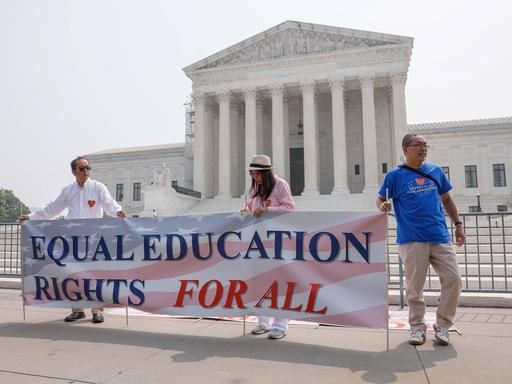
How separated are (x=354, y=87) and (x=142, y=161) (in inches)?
1121

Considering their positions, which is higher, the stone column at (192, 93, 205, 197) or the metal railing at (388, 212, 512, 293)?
the stone column at (192, 93, 205, 197)

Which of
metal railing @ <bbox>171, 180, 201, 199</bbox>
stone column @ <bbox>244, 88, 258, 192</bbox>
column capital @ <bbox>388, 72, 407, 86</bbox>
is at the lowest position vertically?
metal railing @ <bbox>171, 180, 201, 199</bbox>

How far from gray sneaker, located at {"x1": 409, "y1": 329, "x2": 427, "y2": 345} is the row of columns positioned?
88.6 ft

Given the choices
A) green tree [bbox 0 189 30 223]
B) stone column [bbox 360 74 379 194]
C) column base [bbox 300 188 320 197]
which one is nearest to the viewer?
stone column [bbox 360 74 379 194]

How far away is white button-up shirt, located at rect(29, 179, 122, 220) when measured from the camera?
252 inches

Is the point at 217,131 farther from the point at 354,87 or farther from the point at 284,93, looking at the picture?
the point at 354,87

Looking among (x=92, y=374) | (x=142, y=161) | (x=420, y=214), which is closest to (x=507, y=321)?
(x=420, y=214)

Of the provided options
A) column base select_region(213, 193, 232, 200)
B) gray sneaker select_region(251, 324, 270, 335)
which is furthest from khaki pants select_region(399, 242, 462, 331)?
column base select_region(213, 193, 232, 200)

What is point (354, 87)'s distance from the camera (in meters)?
35.6

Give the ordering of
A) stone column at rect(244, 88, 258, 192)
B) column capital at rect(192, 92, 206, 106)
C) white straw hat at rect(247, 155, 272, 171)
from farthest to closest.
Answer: column capital at rect(192, 92, 206, 106), stone column at rect(244, 88, 258, 192), white straw hat at rect(247, 155, 272, 171)

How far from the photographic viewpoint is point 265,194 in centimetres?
539

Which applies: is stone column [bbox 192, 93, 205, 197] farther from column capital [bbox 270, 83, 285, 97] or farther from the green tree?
the green tree

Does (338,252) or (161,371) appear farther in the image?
(338,252)

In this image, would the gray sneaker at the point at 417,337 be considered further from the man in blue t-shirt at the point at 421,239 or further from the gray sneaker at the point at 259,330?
the gray sneaker at the point at 259,330
